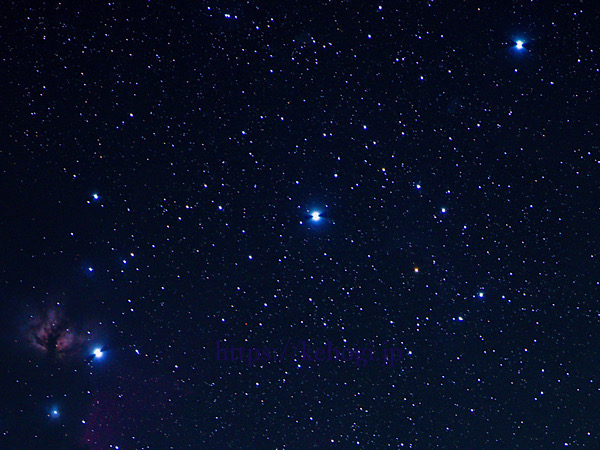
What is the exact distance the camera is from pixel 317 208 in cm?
45

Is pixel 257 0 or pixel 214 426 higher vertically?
pixel 257 0

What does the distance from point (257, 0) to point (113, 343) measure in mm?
447

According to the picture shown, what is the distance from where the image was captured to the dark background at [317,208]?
0.43 metres

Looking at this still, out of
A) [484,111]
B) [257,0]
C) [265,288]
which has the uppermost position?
[257,0]

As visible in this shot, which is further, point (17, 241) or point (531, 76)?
point (17, 241)

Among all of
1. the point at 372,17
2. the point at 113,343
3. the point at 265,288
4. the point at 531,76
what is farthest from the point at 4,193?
the point at 531,76

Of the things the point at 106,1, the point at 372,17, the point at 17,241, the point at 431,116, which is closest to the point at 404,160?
the point at 431,116

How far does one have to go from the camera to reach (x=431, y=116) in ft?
1.41

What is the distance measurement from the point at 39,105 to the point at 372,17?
1.34ft

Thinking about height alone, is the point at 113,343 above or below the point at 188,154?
below

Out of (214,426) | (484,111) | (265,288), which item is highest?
(484,111)

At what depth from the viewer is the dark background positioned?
0.43 meters

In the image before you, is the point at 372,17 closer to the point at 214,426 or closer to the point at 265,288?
the point at 265,288

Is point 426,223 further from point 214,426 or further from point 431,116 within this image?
point 214,426
